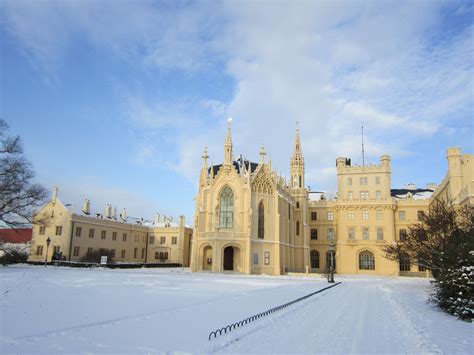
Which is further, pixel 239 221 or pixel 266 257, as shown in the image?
pixel 266 257

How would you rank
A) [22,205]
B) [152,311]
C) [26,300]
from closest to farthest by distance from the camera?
[152,311], [26,300], [22,205]

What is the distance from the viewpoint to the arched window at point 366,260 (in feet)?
202

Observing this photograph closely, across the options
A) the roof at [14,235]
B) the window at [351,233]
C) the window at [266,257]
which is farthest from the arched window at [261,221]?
the roof at [14,235]

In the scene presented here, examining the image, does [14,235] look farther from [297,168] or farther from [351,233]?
[351,233]

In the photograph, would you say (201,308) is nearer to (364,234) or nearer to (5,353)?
(5,353)

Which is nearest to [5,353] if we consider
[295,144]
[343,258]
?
[343,258]

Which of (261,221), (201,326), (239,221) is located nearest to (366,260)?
(261,221)

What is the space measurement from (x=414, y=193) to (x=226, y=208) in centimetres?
3684

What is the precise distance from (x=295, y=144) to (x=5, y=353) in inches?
2644

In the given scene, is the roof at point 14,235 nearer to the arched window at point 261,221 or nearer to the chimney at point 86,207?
the chimney at point 86,207

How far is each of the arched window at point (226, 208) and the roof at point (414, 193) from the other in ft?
106

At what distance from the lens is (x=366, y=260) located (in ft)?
204

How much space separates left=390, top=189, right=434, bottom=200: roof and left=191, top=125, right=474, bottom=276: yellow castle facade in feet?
0.54

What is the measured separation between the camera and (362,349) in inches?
392
